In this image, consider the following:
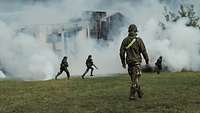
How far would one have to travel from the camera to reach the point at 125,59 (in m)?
17.0

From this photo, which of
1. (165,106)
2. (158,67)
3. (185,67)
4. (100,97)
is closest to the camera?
(165,106)

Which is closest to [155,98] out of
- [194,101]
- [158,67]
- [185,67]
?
[194,101]

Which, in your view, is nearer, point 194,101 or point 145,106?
point 145,106

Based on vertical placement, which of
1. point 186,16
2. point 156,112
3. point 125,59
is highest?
point 186,16

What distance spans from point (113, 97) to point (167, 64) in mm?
60583

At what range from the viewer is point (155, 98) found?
1756cm

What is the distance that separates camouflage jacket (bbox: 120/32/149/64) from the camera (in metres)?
16.8

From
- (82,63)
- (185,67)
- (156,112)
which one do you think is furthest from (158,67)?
(82,63)

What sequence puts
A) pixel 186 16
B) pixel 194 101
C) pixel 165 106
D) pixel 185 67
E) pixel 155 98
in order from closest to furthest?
pixel 165 106 → pixel 194 101 → pixel 155 98 → pixel 185 67 → pixel 186 16

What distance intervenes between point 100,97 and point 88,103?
1963mm

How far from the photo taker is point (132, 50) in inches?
667

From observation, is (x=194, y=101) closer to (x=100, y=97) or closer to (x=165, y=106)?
(x=165, y=106)

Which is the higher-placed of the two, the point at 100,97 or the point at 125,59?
the point at 125,59

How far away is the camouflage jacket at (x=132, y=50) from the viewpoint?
1684 cm
